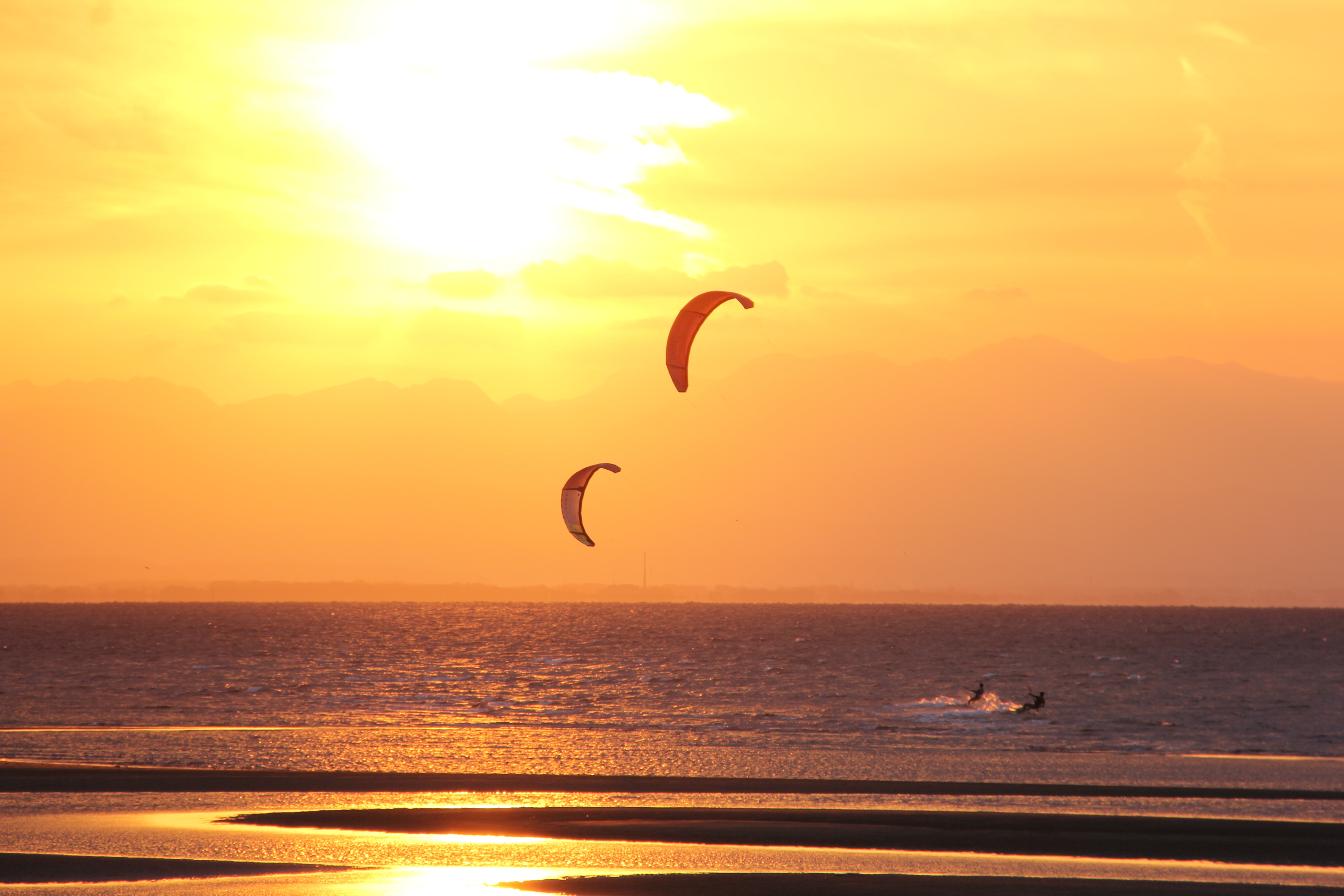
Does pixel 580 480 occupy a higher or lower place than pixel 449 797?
higher

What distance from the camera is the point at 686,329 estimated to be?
38.3m

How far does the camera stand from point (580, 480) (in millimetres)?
45219

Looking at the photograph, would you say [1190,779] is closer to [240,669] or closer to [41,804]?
[41,804]

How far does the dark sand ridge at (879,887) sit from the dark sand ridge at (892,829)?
255 centimetres

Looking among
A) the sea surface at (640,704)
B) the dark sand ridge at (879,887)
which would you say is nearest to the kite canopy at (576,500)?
the sea surface at (640,704)

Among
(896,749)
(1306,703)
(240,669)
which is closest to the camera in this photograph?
(896,749)

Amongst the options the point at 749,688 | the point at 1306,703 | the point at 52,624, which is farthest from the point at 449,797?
the point at 52,624

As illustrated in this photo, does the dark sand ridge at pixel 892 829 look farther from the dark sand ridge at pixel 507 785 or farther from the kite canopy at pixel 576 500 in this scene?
the kite canopy at pixel 576 500

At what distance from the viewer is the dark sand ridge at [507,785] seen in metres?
31.8

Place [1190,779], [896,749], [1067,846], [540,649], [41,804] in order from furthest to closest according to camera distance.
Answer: [540,649] < [896,749] < [1190,779] < [41,804] < [1067,846]

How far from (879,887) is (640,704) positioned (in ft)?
140

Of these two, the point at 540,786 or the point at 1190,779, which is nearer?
the point at 540,786

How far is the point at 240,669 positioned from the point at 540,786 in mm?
62591

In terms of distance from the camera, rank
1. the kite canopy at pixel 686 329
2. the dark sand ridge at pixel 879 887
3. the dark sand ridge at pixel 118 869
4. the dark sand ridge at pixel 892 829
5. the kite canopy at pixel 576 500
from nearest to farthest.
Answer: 1. the dark sand ridge at pixel 879 887
2. the dark sand ridge at pixel 118 869
3. the dark sand ridge at pixel 892 829
4. the kite canopy at pixel 686 329
5. the kite canopy at pixel 576 500
